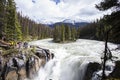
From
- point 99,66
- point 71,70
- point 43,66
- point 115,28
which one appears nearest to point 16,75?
point 43,66

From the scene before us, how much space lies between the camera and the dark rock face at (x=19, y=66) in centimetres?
3516

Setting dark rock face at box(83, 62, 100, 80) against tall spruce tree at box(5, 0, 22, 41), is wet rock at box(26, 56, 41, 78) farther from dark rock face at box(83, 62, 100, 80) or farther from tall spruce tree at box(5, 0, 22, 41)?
tall spruce tree at box(5, 0, 22, 41)

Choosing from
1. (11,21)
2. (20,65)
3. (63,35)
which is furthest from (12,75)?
(63,35)

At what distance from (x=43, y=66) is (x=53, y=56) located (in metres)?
4.60

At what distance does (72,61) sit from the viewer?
42000 millimetres

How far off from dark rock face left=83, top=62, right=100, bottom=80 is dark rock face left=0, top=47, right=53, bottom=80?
1046 cm

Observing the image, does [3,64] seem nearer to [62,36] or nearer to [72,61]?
[72,61]

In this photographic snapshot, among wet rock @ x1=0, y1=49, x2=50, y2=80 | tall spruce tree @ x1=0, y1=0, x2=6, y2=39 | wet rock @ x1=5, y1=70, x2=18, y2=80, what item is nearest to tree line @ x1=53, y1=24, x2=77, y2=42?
tall spruce tree @ x1=0, y1=0, x2=6, y2=39

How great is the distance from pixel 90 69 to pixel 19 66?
1282 centimetres

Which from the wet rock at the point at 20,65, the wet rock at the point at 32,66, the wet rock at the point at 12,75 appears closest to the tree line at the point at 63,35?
the wet rock at the point at 20,65

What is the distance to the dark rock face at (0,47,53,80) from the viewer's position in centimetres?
3516

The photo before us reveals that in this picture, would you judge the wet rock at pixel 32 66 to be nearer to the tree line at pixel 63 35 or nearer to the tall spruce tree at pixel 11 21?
the tall spruce tree at pixel 11 21

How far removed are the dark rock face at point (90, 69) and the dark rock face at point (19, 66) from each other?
10.5 meters

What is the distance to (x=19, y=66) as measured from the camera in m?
36.2
